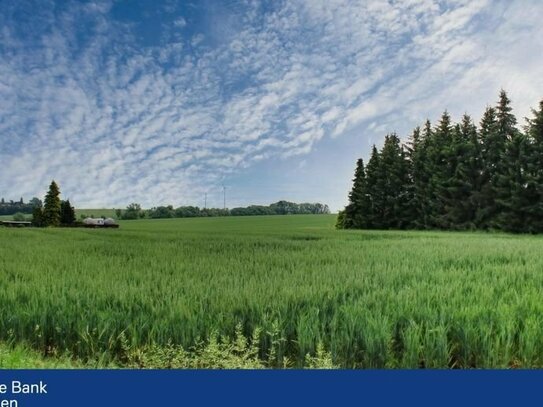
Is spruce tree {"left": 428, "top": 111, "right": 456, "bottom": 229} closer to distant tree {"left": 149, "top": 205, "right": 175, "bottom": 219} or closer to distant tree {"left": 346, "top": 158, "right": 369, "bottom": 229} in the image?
distant tree {"left": 346, "top": 158, "right": 369, "bottom": 229}

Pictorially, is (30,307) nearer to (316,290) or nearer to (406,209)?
(316,290)

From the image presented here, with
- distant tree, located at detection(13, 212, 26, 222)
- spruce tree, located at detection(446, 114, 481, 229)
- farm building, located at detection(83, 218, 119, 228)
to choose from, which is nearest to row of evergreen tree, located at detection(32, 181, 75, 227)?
distant tree, located at detection(13, 212, 26, 222)

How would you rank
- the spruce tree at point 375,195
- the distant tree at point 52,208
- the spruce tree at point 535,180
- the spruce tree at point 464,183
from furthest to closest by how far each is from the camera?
the spruce tree at point 375,195 → the spruce tree at point 464,183 → the distant tree at point 52,208 → the spruce tree at point 535,180

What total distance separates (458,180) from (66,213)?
126 ft

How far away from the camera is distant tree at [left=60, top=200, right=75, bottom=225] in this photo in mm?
42672

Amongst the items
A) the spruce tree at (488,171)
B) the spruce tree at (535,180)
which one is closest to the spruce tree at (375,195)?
the spruce tree at (488,171)

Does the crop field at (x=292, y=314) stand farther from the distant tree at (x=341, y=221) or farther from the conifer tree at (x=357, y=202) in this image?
the distant tree at (x=341, y=221)

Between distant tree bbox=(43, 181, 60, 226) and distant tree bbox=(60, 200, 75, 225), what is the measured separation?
423mm

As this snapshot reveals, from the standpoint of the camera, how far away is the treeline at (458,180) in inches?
1469

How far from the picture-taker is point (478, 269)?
11086 mm

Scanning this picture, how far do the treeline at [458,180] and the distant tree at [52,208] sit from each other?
32.6 metres

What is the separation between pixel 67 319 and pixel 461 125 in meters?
48.1

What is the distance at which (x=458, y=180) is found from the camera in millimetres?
42781

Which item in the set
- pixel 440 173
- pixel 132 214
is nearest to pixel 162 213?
pixel 132 214
